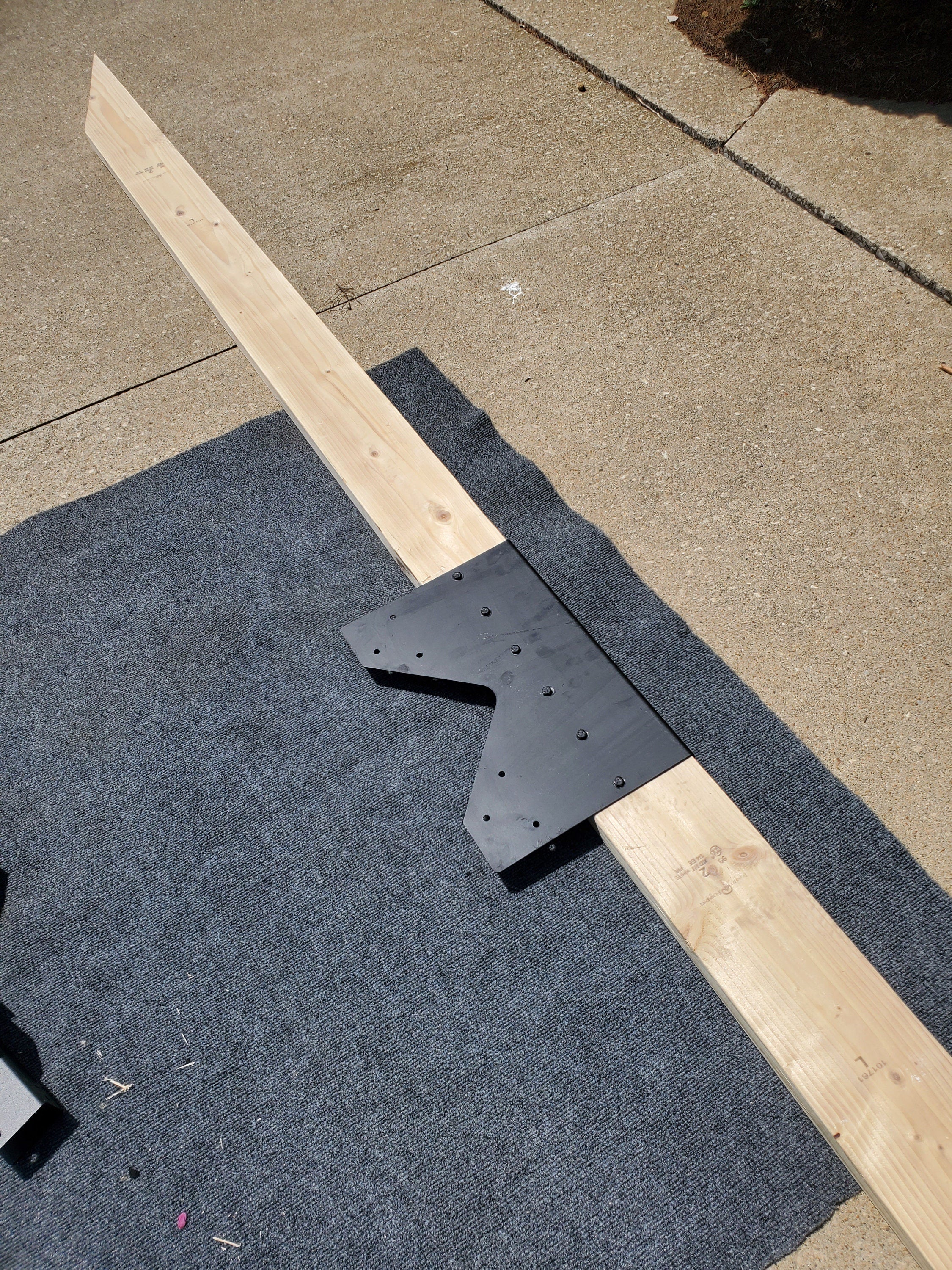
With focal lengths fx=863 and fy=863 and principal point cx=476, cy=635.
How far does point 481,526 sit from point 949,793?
1.14 meters

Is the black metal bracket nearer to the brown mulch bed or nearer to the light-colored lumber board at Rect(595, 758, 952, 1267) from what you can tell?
the light-colored lumber board at Rect(595, 758, 952, 1267)

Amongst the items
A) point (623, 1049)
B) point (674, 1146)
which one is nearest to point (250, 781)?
point (623, 1049)

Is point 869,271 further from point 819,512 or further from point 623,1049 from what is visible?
point 623,1049

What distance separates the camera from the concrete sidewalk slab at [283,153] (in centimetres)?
301

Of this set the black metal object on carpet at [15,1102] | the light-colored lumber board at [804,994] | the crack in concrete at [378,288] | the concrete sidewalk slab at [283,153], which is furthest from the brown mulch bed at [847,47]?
the black metal object on carpet at [15,1102]

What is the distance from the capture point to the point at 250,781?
1947mm

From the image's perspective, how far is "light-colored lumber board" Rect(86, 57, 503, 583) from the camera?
1865 mm

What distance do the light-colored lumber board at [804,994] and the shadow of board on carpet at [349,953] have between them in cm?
35

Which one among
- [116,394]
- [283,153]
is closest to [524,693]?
[116,394]

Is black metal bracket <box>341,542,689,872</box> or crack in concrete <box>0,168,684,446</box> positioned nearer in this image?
black metal bracket <box>341,542,689,872</box>

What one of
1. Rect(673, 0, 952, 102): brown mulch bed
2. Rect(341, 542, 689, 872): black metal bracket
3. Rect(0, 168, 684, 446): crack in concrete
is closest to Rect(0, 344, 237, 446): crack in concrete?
Answer: Rect(0, 168, 684, 446): crack in concrete

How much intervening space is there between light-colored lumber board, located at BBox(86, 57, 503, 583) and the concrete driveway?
513mm

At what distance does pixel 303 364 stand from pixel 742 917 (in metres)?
1.57

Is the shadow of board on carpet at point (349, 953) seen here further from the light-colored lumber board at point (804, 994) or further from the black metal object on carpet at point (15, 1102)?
the light-colored lumber board at point (804, 994)
